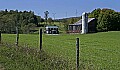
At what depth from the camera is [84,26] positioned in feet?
298

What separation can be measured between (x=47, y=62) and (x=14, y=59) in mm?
2200

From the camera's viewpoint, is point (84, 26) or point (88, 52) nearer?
point (88, 52)

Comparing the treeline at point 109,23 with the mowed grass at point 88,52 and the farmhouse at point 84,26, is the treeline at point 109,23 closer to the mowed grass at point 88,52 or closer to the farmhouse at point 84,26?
the farmhouse at point 84,26

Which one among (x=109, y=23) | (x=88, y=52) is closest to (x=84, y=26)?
(x=109, y=23)

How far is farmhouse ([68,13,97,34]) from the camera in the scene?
3586 inches

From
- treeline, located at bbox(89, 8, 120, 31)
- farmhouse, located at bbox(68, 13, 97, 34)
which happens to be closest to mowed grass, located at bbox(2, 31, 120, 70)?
farmhouse, located at bbox(68, 13, 97, 34)

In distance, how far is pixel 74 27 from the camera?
10069 centimetres

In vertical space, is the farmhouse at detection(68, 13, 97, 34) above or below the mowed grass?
above

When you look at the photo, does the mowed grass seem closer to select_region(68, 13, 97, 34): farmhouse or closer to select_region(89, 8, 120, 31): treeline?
select_region(68, 13, 97, 34): farmhouse

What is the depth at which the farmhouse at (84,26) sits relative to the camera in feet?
299

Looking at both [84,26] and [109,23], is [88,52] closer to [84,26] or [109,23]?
[84,26]

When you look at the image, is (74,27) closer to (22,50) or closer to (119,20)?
(119,20)

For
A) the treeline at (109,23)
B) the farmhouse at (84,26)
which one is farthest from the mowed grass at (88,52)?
the treeline at (109,23)

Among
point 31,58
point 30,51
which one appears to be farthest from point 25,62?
point 30,51
